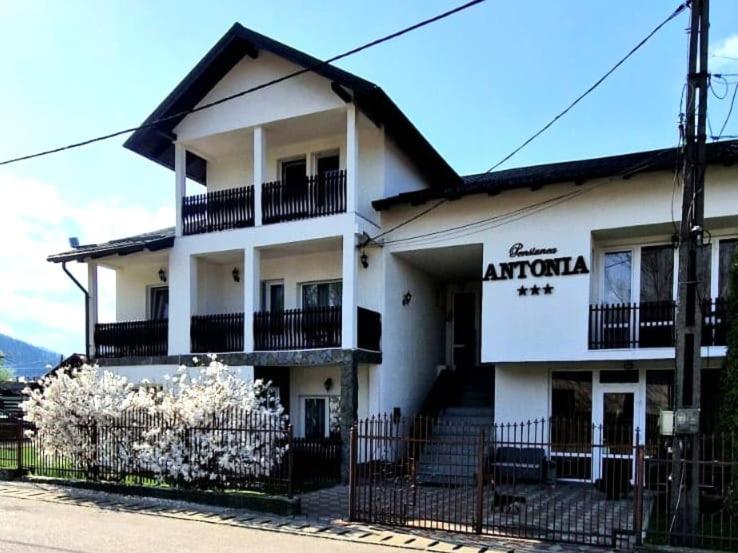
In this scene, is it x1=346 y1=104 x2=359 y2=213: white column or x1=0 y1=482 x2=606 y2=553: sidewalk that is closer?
x1=0 y1=482 x2=606 y2=553: sidewalk

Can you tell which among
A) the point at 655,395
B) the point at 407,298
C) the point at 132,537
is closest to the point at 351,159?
the point at 407,298

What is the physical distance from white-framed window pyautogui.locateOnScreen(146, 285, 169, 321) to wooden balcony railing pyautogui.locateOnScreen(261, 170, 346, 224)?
5.08 metres

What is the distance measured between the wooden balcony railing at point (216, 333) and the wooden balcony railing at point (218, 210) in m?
2.20

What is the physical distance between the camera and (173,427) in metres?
10.8

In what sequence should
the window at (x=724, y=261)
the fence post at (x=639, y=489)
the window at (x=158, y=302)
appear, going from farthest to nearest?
the window at (x=158, y=302) → the window at (x=724, y=261) → the fence post at (x=639, y=489)

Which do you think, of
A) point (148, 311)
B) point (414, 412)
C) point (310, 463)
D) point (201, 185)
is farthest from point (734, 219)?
point (148, 311)

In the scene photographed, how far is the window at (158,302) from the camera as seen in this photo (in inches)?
701

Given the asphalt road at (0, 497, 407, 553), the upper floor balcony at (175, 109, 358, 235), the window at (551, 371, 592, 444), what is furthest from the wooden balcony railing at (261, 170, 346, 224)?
the asphalt road at (0, 497, 407, 553)

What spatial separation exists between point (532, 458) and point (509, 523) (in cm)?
411

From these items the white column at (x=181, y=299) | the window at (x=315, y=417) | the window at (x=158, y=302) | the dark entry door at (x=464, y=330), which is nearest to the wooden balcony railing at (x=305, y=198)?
the white column at (x=181, y=299)

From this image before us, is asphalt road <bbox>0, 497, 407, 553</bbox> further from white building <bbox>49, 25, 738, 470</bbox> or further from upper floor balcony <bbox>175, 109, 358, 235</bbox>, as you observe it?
upper floor balcony <bbox>175, 109, 358, 235</bbox>

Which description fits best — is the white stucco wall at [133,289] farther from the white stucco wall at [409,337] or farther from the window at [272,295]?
the white stucco wall at [409,337]

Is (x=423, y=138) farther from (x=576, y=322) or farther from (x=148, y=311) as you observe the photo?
(x=148, y=311)

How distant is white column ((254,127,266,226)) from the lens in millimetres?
14492
